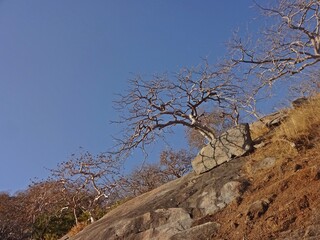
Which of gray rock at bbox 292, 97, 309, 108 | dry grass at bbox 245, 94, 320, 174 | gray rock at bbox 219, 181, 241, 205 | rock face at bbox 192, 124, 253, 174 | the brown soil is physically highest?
gray rock at bbox 292, 97, 309, 108

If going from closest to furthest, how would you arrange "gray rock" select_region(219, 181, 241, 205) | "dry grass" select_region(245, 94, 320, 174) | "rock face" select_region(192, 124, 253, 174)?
"gray rock" select_region(219, 181, 241, 205), "dry grass" select_region(245, 94, 320, 174), "rock face" select_region(192, 124, 253, 174)

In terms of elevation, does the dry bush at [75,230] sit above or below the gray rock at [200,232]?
above

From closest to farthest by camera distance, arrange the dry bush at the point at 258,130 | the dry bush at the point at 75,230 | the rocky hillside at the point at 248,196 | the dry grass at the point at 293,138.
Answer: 1. the rocky hillside at the point at 248,196
2. the dry grass at the point at 293,138
3. the dry bush at the point at 258,130
4. the dry bush at the point at 75,230

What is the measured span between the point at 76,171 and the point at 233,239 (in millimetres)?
12715

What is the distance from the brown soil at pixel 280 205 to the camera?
5.32m

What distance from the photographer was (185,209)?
776cm

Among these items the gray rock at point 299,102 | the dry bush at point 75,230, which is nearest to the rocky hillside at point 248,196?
the gray rock at point 299,102

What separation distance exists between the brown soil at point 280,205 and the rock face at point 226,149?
157 cm

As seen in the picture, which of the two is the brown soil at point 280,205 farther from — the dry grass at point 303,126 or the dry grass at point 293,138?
the dry grass at point 303,126

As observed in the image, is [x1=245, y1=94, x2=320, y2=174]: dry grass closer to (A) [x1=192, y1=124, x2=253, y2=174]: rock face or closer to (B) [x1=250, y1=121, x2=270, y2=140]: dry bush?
(A) [x1=192, y1=124, x2=253, y2=174]: rock face

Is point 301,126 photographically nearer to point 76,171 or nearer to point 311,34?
point 311,34

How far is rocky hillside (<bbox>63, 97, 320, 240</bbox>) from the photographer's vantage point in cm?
564

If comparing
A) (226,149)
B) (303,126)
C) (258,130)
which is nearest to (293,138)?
(303,126)

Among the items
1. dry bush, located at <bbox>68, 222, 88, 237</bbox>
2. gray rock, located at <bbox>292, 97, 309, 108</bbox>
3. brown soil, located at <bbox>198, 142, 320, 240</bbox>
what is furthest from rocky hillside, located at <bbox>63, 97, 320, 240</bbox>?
dry bush, located at <bbox>68, 222, 88, 237</bbox>
